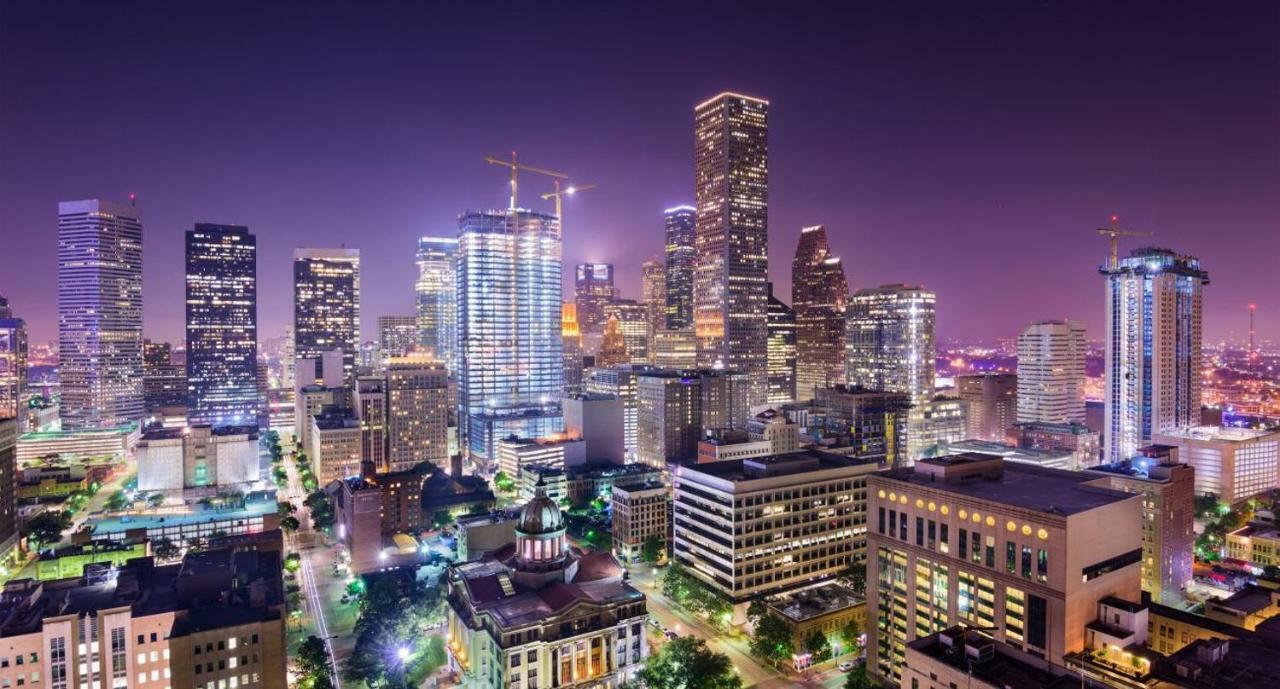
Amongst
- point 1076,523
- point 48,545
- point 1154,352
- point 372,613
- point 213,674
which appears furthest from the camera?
point 1154,352

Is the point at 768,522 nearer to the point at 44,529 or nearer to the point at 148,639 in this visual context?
the point at 148,639

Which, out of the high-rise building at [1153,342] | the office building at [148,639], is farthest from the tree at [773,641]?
the high-rise building at [1153,342]

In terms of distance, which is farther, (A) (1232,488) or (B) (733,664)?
(A) (1232,488)

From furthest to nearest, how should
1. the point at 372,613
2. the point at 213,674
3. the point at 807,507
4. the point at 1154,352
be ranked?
the point at 1154,352 < the point at 807,507 < the point at 372,613 < the point at 213,674

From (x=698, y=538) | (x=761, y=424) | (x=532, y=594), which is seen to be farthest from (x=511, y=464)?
(x=532, y=594)

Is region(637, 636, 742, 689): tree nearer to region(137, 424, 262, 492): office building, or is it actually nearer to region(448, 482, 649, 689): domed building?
region(448, 482, 649, 689): domed building

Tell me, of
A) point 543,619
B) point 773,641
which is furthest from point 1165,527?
point 543,619

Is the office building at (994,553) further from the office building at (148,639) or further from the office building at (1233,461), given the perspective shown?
the office building at (1233,461)

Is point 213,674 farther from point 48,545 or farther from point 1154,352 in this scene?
point 1154,352
